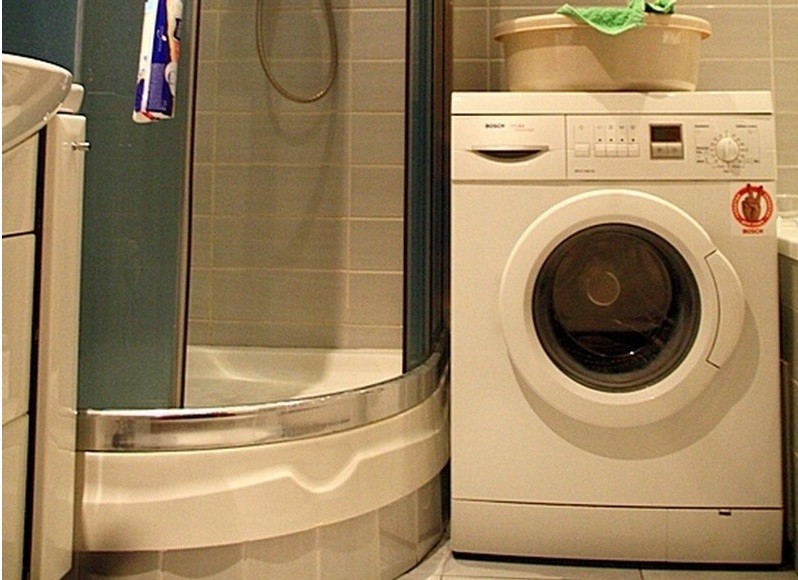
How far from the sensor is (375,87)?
225 cm

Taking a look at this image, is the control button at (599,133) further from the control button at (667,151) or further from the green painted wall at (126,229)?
the green painted wall at (126,229)

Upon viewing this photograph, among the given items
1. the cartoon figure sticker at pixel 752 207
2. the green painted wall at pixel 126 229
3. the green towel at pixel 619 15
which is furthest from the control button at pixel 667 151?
the green painted wall at pixel 126 229

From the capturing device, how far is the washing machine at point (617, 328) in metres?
1.63

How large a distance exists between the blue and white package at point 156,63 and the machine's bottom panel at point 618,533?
3.18ft

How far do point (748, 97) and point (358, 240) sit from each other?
1.03 m

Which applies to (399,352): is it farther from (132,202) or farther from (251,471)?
(132,202)

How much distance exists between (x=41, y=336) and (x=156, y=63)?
44cm

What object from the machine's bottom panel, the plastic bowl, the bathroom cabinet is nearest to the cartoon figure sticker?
the plastic bowl

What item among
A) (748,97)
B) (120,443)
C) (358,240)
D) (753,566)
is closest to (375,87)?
(358,240)

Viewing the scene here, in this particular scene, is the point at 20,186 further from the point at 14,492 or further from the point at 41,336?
the point at 14,492

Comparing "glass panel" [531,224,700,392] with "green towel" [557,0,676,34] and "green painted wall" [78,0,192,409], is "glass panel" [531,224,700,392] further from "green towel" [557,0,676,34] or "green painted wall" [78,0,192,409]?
"green painted wall" [78,0,192,409]

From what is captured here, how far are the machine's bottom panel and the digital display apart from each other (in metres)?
0.74

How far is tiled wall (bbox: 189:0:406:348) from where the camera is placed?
7.00 feet

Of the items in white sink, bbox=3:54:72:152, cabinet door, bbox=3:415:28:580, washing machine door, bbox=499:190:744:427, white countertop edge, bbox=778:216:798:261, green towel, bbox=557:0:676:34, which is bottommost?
cabinet door, bbox=3:415:28:580
